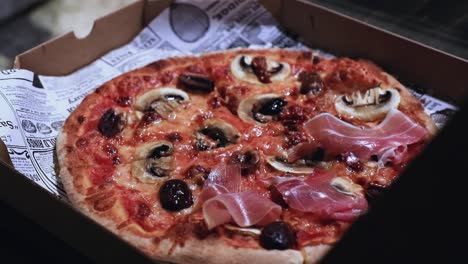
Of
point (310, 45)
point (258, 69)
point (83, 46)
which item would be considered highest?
point (83, 46)

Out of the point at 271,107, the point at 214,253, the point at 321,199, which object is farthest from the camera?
the point at 271,107

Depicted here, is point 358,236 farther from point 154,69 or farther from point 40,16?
point 40,16

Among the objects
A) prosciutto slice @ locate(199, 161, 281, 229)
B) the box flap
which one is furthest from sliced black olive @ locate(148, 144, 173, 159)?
the box flap

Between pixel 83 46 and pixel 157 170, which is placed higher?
pixel 83 46

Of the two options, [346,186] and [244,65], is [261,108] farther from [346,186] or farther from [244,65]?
[346,186]

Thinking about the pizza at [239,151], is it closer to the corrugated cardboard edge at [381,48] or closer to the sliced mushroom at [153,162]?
the sliced mushroom at [153,162]

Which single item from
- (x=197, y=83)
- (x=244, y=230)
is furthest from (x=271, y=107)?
(x=244, y=230)

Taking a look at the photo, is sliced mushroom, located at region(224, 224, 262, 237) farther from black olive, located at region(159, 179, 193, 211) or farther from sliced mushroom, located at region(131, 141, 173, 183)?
sliced mushroom, located at region(131, 141, 173, 183)

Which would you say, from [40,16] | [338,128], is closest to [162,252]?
[338,128]
